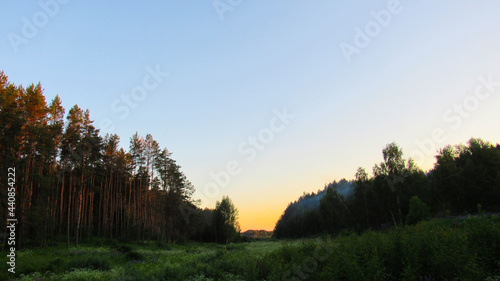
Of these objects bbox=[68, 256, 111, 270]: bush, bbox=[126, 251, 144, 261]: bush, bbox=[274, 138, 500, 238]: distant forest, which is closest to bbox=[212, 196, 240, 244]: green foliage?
bbox=[274, 138, 500, 238]: distant forest

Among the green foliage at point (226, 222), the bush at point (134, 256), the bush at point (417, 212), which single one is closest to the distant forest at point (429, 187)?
the bush at point (417, 212)

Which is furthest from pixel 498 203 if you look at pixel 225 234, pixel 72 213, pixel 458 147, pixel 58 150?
pixel 72 213

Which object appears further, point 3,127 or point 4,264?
point 3,127

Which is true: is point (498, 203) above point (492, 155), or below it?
below

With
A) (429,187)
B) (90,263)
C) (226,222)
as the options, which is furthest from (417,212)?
(226,222)

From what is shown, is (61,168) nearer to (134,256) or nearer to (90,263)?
(134,256)

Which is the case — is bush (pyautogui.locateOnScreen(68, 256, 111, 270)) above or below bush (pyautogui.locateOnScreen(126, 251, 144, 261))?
above

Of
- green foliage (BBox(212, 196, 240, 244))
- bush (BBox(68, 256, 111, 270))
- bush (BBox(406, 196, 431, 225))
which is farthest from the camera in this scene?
green foliage (BBox(212, 196, 240, 244))

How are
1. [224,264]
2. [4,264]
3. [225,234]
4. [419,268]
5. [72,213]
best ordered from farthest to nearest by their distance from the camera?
[225,234] → [72,213] → [4,264] → [224,264] → [419,268]

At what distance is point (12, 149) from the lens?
26.6 metres

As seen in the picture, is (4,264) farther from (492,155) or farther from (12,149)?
(492,155)

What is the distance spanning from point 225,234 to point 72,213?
35.7 metres

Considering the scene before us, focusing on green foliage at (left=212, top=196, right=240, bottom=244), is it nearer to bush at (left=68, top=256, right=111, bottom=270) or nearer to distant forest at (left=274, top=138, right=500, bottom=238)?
distant forest at (left=274, top=138, right=500, bottom=238)

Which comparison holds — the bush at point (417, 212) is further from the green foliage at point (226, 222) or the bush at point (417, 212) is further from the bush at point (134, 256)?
the green foliage at point (226, 222)
